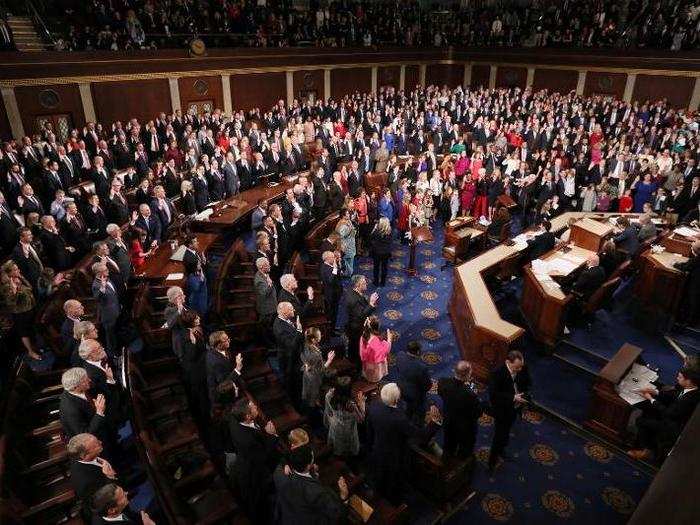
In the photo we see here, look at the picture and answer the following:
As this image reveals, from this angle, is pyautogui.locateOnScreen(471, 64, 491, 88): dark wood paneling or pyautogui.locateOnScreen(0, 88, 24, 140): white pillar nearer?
pyautogui.locateOnScreen(0, 88, 24, 140): white pillar

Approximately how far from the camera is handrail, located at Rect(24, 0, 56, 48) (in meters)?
14.6

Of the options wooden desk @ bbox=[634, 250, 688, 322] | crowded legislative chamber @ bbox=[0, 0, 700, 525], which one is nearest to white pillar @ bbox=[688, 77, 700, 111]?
crowded legislative chamber @ bbox=[0, 0, 700, 525]

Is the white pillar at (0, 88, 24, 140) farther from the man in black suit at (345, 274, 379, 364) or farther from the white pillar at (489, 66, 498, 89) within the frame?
the white pillar at (489, 66, 498, 89)

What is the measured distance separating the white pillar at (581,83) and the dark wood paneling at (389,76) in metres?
9.06

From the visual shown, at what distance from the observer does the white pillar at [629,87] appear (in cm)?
2131

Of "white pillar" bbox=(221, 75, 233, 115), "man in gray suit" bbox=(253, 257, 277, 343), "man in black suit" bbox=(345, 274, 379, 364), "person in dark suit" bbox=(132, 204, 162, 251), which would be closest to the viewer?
"man in black suit" bbox=(345, 274, 379, 364)

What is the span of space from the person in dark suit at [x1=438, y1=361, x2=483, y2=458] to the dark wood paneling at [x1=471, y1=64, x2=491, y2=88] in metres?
26.3

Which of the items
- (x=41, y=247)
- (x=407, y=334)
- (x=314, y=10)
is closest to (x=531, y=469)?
(x=407, y=334)

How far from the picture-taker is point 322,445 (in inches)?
189

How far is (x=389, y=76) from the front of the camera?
25.5 m

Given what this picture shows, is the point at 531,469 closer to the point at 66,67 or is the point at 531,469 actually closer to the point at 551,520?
the point at 551,520

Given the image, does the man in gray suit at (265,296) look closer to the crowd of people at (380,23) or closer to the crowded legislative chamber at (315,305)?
the crowded legislative chamber at (315,305)

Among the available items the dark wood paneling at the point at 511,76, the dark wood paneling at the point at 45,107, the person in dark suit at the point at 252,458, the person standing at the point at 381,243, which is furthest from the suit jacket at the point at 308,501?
the dark wood paneling at the point at 511,76

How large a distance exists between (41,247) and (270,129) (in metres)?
10.4
